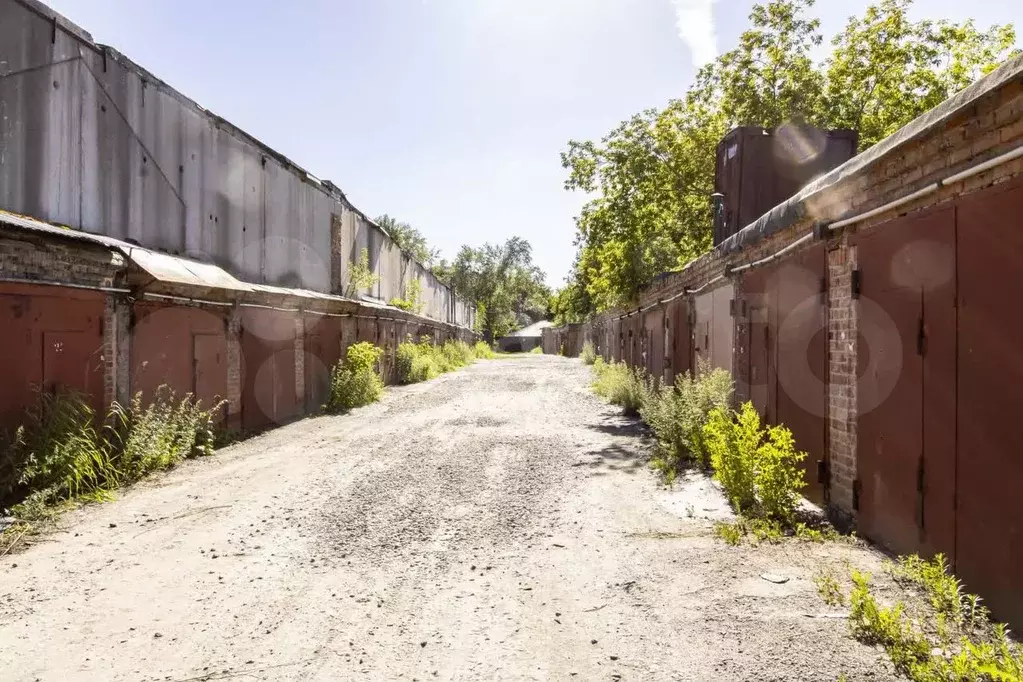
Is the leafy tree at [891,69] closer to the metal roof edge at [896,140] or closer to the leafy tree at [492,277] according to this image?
the metal roof edge at [896,140]

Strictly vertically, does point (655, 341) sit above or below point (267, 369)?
above

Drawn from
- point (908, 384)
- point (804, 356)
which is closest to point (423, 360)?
point (804, 356)

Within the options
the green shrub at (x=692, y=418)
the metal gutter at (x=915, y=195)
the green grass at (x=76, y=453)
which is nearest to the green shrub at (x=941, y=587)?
the metal gutter at (x=915, y=195)

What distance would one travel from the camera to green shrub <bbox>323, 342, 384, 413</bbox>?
49.1 feet

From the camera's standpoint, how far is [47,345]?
275 inches

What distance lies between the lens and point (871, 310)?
4.80 meters

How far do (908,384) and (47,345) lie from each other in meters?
8.64

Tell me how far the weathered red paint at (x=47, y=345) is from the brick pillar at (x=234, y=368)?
321cm

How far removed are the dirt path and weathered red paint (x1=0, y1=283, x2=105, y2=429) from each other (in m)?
1.55

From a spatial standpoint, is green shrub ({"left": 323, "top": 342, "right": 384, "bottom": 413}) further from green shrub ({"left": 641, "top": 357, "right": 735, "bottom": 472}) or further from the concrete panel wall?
green shrub ({"left": 641, "top": 357, "right": 735, "bottom": 472})

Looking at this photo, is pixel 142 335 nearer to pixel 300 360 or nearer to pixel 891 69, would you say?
pixel 300 360

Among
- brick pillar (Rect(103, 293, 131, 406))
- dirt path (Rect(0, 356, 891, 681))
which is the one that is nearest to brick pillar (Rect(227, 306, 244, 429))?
brick pillar (Rect(103, 293, 131, 406))

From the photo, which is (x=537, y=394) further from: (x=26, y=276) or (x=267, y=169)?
(x=26, y=276)

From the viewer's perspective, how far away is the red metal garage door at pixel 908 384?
12.6 feet
